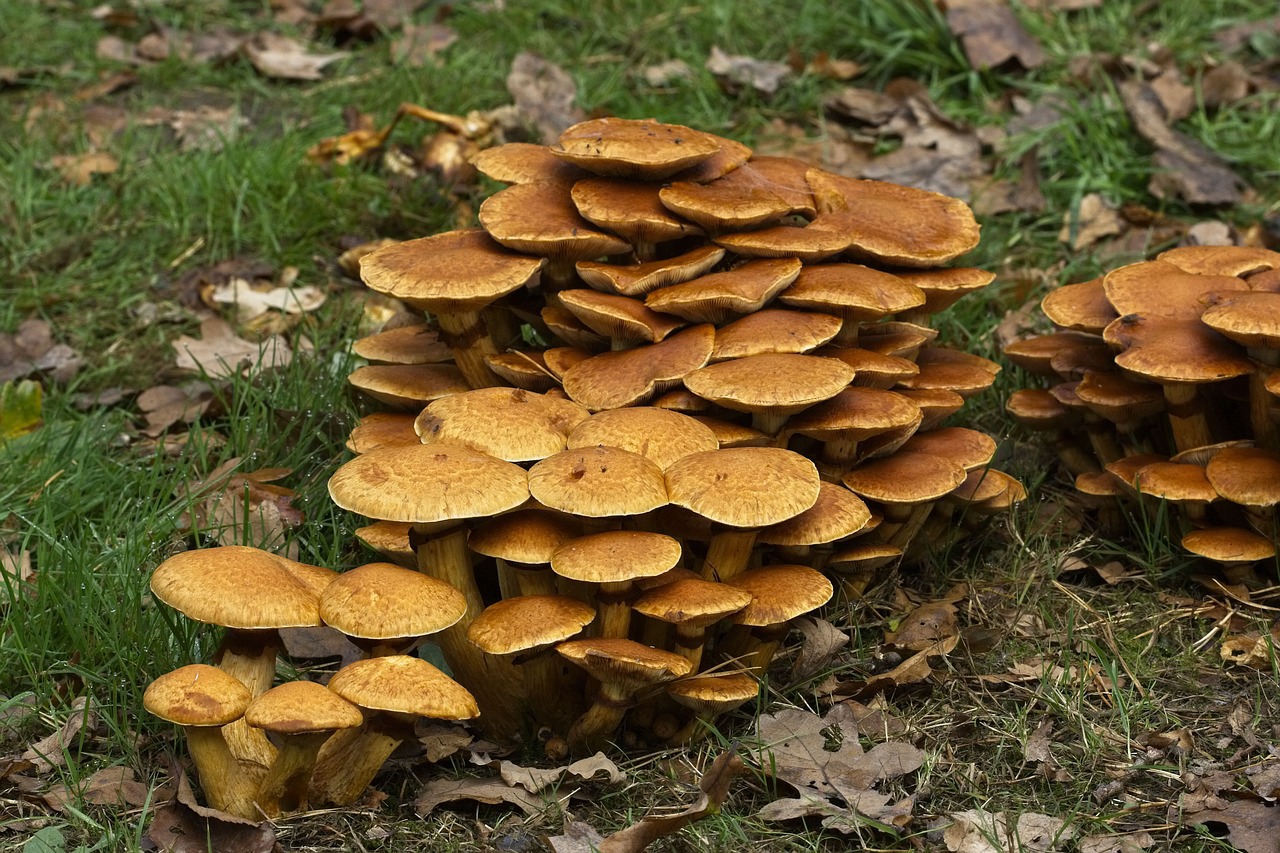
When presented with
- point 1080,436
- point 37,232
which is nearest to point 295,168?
point 37,232

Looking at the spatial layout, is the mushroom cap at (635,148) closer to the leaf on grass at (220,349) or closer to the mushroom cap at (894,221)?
the mushroom cap at (894,221)

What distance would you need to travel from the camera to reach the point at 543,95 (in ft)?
25.9

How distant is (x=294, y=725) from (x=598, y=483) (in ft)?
3.49

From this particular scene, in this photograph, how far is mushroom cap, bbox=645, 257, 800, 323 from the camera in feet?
13.8

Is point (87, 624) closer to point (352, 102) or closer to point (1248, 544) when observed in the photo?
point (1248, 544)

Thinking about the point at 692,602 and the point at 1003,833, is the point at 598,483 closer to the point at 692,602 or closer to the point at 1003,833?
the point at 692,602

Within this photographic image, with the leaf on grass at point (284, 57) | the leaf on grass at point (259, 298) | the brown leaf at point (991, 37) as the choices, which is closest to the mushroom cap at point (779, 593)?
the leaf on grass at point (259, 298)

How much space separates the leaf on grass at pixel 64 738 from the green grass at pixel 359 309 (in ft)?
0.16

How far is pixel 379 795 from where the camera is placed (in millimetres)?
3783

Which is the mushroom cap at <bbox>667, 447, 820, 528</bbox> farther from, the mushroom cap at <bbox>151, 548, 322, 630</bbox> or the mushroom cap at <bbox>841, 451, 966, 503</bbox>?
the mushroom cap at <bbox>151, 548, 322, 630</bbox>

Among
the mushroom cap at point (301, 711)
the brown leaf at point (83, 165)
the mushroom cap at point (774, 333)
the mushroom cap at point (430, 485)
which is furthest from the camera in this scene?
the brown leaf at point (83, 165)

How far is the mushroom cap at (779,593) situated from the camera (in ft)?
12.7

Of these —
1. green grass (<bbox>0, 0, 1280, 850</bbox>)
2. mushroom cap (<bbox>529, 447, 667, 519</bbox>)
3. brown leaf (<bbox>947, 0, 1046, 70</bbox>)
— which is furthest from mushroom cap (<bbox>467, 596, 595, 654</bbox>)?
brown leaf (<bbox>947, 0, 1046, 70</bbox>)

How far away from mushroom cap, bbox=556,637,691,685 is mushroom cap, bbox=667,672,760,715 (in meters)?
0.15
